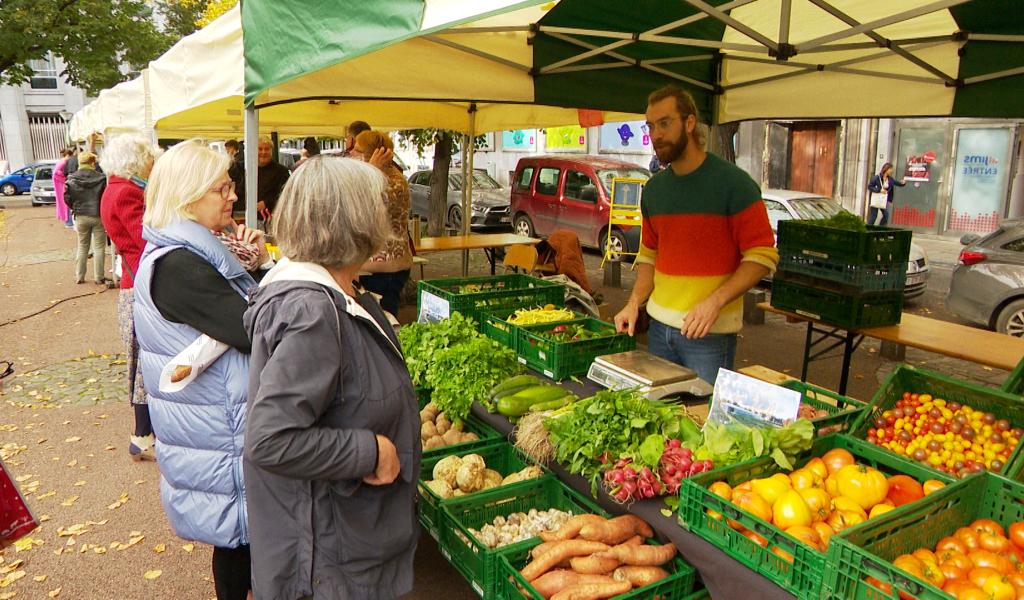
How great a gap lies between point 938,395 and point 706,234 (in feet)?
4.02

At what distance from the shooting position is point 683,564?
7.54 ft

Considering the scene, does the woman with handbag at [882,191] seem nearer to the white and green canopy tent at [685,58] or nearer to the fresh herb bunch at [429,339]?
the white and green canopy tent at [685,58]

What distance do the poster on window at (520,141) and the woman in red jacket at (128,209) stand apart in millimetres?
22386

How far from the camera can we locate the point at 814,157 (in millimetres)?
18453

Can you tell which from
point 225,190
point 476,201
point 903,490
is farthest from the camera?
point 476,201

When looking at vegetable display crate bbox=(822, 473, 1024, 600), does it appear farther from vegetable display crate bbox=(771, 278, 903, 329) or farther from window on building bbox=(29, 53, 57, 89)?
window on building bbox=(29, 53, 57, 89)

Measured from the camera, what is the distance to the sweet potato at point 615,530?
2.41 meters

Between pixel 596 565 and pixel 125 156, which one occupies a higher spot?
pixel 125 156

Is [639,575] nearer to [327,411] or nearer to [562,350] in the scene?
[327,411]

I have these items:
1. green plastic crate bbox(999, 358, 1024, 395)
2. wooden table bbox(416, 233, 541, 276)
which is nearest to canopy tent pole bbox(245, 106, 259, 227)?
green plastic crate bbox(999, 358, 1024, 395)

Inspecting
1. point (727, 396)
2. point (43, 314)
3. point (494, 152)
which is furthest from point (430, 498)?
point (494, 152)

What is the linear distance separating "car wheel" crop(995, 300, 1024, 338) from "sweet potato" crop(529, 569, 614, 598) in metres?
7.57

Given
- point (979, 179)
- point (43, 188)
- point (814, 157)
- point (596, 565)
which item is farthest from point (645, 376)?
point (43, 188)

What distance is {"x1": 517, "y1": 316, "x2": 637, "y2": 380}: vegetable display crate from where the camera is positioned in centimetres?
347
